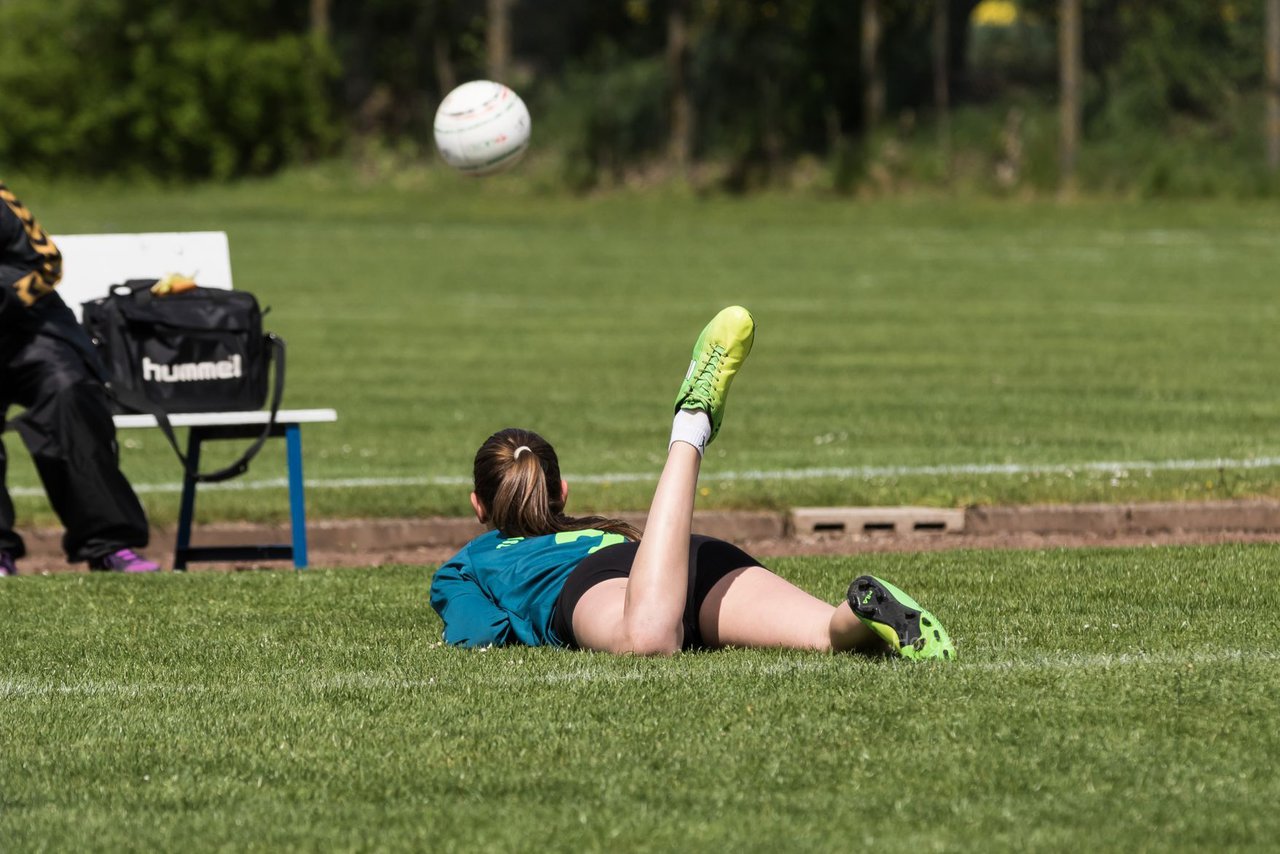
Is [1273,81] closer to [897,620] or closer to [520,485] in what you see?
[520,485]

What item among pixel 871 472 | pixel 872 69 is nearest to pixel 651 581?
pixel 871 472

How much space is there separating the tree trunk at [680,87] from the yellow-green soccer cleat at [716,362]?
115 ft

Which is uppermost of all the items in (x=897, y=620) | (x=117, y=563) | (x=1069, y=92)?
(x=1069, y=92)

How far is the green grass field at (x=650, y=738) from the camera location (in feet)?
14.7

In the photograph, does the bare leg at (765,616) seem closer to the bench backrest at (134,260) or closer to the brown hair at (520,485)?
the brown hair at (520,485)

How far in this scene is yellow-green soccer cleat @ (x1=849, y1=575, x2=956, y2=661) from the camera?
5.79 metres

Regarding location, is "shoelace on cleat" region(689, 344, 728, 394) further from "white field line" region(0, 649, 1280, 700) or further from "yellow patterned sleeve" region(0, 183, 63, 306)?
"yellow patterned sleeve" region(0, 183, 63, 306)

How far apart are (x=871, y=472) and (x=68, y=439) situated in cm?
419

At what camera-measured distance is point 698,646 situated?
21.0 feet

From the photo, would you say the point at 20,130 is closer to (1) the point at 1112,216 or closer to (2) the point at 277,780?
(1) the point at 1112,216

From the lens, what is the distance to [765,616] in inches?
245

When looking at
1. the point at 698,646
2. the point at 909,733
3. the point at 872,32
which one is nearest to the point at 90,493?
the point at 698,646

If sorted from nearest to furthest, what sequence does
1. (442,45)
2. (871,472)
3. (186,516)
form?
1. (186,516)
2. (871,472)
3. (442,45)

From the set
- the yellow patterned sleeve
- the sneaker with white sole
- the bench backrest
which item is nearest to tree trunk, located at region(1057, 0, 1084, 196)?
the bench backrest
